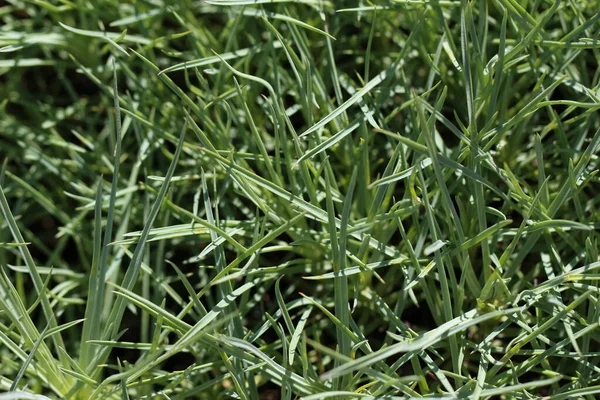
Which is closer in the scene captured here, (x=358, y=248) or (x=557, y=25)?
(x=358, y=248)

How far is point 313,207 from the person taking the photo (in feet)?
2.41

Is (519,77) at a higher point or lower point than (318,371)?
higher

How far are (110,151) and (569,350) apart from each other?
0.69m

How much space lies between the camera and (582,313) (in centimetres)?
79

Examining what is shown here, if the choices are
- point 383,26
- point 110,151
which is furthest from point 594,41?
point 110,151

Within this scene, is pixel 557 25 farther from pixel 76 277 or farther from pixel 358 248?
pixel 76 277

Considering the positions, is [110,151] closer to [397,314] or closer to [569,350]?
[397,314]

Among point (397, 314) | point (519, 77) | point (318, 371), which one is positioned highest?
point (519, 77)

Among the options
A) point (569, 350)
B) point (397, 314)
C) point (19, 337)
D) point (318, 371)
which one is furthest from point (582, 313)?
point (19, 337)

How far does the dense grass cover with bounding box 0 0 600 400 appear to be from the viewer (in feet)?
2.27

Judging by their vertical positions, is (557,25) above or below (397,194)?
above

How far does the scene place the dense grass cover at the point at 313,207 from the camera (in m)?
0.69

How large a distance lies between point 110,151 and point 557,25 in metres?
0.68

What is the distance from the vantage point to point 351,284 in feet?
2.68
